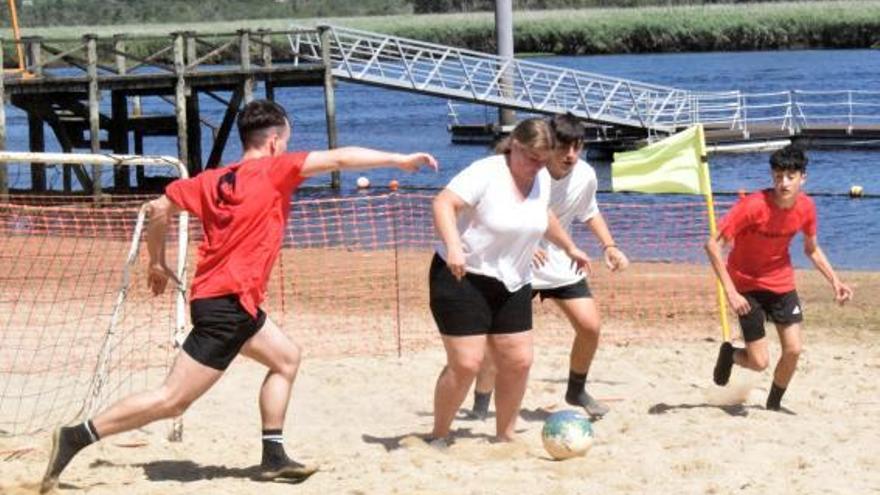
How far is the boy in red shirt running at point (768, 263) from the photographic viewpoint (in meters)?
8.98

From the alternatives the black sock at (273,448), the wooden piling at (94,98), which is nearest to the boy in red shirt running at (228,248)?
the black sock at (273,448)

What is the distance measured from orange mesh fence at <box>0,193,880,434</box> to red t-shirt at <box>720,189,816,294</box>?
342cm

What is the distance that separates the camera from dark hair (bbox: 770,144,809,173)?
8.92 meters

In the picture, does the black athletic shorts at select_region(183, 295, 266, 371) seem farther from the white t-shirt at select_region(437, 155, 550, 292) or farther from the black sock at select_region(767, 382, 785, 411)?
the black sock at select_region(767, 382, 785, 411)

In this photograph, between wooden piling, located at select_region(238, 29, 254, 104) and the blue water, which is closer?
the blue water

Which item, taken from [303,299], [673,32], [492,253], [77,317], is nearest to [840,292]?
[492,253]

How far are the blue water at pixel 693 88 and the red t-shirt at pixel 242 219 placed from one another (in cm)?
1284

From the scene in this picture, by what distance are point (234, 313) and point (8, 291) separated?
342 inches

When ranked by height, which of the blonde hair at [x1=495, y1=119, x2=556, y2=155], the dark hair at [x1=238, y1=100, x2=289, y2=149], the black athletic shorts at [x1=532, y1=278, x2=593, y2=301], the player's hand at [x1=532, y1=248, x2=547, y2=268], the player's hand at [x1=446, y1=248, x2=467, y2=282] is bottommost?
the black athletic shorts at [x1=532, y1=278, x2=593, y2=301]

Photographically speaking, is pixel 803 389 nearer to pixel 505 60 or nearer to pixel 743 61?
pixel 505 60

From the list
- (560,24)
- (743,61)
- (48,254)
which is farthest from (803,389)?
(560,24)

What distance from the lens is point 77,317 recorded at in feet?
44.7

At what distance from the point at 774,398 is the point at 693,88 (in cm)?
4217

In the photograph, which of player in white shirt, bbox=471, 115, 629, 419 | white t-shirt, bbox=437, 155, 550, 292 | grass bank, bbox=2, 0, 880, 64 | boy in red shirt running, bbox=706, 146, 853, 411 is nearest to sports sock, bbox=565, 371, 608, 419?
player in white shirt, bbox=471, 115, 629, 419
